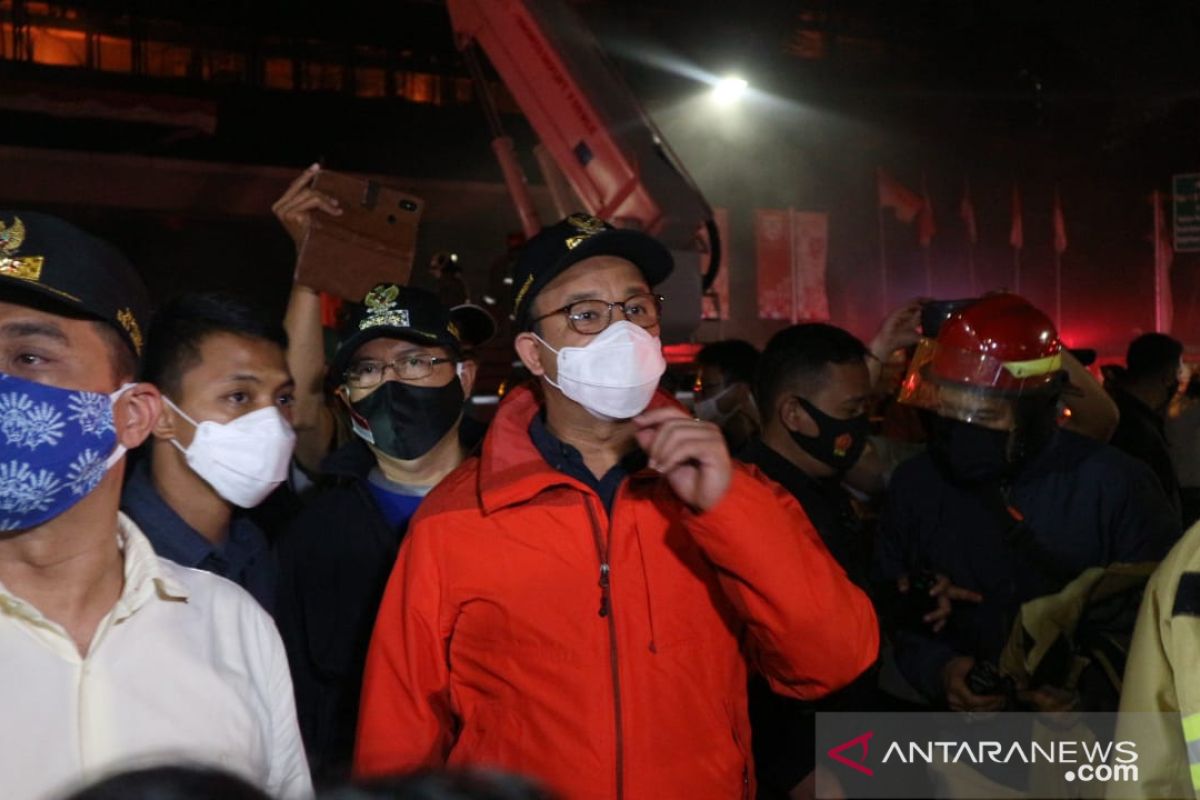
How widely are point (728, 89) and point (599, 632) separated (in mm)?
18039

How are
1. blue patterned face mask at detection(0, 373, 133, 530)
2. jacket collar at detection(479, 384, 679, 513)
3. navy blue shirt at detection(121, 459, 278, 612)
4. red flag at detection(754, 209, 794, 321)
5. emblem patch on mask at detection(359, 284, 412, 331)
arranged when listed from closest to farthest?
blue patterned face mask at detection(0, 373, 133, 530) → jacket collar at detection(479, 384, 679, 513) → navy blue shirt at detection(121, 459, 278, 612) → emblem patch on mask at detection(359, 284, 412, 331) → red flag at detection(754, 209, 794, 321)

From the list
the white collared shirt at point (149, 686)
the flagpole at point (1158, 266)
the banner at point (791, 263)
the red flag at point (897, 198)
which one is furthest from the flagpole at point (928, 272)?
the white collared shirt at point (149, 686)

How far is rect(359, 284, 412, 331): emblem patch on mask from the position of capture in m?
3.23

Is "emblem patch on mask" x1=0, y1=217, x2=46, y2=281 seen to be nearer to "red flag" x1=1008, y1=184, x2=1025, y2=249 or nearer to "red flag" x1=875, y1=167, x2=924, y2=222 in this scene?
"red flag" x1=875, y1=167, x2=924, y2=222

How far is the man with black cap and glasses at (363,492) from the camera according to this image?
2902 millimetres

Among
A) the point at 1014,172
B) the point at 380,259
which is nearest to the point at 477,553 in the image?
the point at 380,259

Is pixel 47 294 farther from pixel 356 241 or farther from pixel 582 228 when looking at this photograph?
pixel 356 241

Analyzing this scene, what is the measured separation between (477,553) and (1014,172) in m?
24.2

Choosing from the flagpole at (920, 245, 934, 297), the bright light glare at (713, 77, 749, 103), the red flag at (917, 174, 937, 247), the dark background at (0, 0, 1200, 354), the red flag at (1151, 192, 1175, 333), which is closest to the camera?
the dark background at (0, 0, 1200, 354)

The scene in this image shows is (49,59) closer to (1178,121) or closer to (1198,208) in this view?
(1198,208)

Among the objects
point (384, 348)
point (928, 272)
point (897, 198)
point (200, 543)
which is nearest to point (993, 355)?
point (384, 348)

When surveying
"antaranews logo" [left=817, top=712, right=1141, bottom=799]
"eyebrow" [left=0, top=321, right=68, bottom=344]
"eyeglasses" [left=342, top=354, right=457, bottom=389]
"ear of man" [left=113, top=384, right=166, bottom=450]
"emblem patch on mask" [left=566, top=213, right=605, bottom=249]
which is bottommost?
"antaranews logo" [left=817, top=712, right=1141, bottom=799]

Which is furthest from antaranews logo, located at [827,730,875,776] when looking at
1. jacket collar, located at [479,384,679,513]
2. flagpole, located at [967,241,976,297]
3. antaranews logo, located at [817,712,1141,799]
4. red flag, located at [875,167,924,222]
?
flagpole, located at [967,241,976,297]

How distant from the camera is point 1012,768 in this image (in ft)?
11.1
